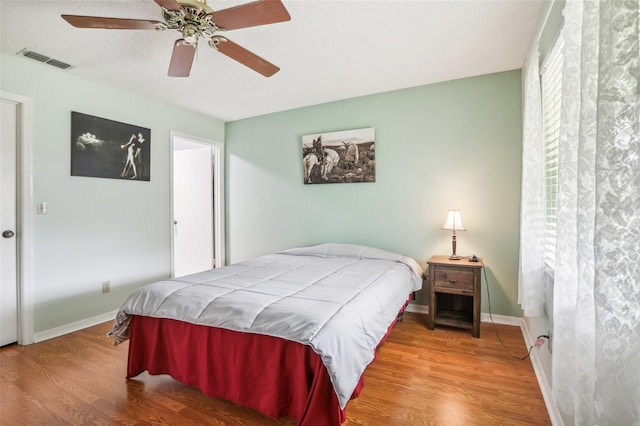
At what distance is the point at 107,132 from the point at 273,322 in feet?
9.56

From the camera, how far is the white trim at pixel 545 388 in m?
1.63

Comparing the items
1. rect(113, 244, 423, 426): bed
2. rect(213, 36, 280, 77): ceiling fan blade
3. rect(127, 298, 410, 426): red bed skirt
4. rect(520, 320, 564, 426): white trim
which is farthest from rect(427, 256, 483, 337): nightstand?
rect(213, 36, 280, 77): ceiling fan blade

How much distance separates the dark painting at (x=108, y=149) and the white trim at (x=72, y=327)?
1.43m

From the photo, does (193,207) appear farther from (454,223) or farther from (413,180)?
(454,223)

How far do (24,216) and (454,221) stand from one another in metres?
3.83

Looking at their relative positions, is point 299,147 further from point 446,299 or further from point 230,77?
point 446,299

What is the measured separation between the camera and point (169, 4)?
5.42 feet

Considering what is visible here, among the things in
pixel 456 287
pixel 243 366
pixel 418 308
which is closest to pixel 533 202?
pixel 456 287

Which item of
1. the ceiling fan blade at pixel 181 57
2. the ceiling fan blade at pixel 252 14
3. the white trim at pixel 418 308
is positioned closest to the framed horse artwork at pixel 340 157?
the white trim at pixel 418 308

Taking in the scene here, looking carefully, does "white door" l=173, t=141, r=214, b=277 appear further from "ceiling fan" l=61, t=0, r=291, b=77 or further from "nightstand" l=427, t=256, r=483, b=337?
"nightstand" l=427, t=256, r=483, b=337

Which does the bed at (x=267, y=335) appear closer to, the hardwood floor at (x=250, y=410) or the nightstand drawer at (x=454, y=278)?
the hardwood floor at (x=250, y=410)

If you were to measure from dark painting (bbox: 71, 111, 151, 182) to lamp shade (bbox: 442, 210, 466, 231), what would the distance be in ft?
10.9

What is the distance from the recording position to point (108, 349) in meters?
2.60

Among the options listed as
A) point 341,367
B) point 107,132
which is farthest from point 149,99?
point 341,367
